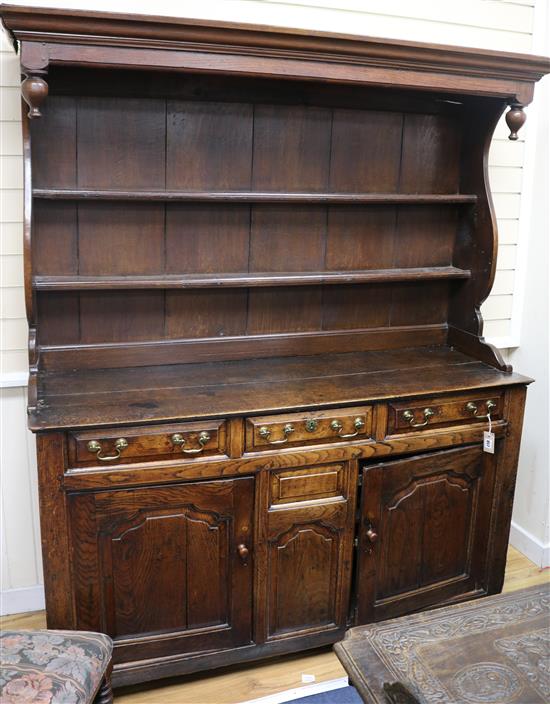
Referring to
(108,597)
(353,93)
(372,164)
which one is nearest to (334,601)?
(108,597)

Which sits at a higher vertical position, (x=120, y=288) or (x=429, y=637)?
(x=120, y=288)

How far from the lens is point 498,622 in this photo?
5.17 ft

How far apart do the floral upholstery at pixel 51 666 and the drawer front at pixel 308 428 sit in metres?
0.73

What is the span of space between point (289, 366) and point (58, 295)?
857mm

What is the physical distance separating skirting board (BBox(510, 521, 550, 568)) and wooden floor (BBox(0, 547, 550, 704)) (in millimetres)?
1152

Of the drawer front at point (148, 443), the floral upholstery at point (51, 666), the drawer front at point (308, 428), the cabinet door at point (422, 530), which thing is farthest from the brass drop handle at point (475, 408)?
the floral upholstery at point (51, 666)

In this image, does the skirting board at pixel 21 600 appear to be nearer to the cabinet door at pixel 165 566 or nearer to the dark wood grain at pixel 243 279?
the cabinet door at pixel 165 566

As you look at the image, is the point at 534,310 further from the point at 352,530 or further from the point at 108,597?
the point at 108,597

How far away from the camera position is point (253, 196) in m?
2.34

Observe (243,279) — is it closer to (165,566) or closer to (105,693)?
(165,566)

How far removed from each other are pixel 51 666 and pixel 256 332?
1387mm

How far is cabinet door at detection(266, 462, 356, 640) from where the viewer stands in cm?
222

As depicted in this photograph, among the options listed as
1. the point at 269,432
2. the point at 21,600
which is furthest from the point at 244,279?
the point at 21,600

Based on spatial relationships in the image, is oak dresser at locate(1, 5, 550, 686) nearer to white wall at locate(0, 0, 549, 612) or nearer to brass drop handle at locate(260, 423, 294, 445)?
brass drop handle at locate(260, 423, 294, 445)
